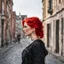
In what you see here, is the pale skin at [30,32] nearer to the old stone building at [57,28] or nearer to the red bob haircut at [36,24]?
the red bob haircut at [36,24]

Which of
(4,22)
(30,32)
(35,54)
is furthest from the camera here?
(4,22)

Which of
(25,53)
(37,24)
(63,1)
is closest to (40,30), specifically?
(37,24)

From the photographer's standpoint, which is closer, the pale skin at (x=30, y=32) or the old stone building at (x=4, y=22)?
the pale skin at (x=30, y=32)

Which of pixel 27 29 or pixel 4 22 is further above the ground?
pixel 4 22

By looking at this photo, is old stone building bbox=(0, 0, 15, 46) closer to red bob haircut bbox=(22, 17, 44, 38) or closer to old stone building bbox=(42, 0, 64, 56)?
old stone building bbox=(42, 0, 64, 56)

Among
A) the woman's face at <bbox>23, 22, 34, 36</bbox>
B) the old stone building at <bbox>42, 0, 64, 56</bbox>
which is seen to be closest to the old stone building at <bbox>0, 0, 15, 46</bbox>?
the old stone building at <bbox>42, 0, 64, 56</bbox>

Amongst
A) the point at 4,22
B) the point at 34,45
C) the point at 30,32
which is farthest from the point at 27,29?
the point at 4,22

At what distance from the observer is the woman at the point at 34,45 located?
3828 millimetres

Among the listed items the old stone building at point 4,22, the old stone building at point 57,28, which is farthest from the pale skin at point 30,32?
the old stone building at point 4,22

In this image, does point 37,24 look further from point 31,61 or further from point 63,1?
point 63,1

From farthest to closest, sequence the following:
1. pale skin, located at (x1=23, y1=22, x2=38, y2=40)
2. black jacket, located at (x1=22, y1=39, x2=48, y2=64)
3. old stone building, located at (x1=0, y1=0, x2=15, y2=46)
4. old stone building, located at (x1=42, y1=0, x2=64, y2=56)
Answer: old stone building, located at (x1=0, y1=0, x2=15, y2=46)
old stone building, located at (x1=42, y1=0, x2=64, y2=56)
pale skin, located at (x1=23, y1=22, x2=38, y2=40)
black jacket, located at (x1=22, y1=39, x2=48, y2=64)

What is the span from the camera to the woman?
383cm

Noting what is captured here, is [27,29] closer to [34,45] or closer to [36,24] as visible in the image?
[36,24]

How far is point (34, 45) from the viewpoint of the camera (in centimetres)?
389
